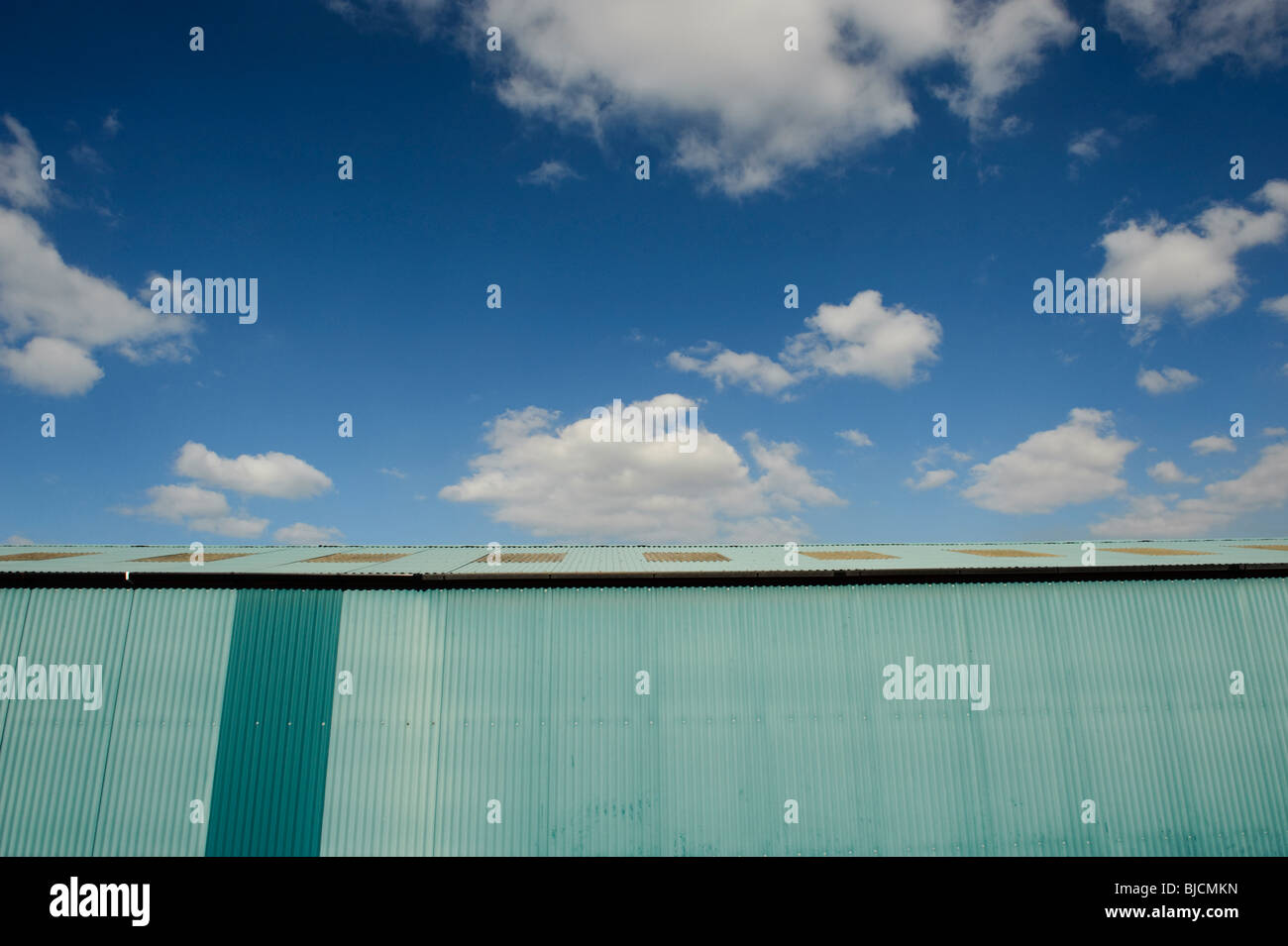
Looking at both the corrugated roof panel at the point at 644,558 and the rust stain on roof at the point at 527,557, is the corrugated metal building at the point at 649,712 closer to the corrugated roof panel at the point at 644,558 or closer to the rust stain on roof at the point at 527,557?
the corrugated roof panel at the point at 644,558

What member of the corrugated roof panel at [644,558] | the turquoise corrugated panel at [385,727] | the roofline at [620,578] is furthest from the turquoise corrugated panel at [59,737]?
the turquoise corrugated panel at [385,727]

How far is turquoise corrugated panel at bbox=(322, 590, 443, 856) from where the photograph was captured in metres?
15.5

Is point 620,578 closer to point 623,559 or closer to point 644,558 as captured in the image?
point 623,559

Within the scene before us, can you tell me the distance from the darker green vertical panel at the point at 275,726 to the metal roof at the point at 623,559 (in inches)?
48.4

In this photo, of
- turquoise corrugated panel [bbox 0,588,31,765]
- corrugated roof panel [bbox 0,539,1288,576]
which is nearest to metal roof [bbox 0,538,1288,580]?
corrugated roof panel [bbox 0,539,1288,576]

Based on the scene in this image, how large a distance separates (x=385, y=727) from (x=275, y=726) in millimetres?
2780

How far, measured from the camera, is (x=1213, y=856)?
51.7ft

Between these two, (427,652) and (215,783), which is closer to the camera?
(215,783)

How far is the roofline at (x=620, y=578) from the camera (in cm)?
1698

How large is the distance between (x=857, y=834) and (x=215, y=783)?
16.3 meters

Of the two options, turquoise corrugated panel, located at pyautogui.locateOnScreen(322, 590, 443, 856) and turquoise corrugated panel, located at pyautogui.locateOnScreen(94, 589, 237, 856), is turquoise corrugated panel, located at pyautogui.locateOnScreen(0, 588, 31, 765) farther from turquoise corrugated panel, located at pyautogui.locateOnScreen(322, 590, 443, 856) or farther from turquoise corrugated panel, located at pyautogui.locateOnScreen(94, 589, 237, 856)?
turquoise corrugated panel, located at pyautogui.locateOnScreen(322, 590, 443, 856)

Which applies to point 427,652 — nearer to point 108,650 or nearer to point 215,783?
point 215,783

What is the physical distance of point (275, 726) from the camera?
Answer: 15.9 metres
